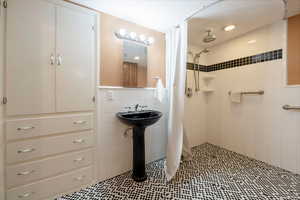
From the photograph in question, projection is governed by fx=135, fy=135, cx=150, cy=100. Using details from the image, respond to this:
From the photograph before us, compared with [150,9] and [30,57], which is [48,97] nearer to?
[30,57]

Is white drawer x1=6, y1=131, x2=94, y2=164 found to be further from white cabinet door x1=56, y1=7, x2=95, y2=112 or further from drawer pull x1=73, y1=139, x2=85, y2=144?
white cabinet door x1=56, y1=7, x2=95, y2=112

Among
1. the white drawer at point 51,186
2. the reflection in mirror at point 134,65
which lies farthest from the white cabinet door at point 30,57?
the reflection in mirror at point 134,65

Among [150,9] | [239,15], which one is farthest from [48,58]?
[239,15]

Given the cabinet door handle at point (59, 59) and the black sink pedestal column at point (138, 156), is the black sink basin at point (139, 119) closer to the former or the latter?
the black sink pedestal column at point (138, 156)

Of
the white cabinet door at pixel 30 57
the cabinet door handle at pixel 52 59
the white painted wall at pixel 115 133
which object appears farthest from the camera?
the white painted wall at pixel 115 133

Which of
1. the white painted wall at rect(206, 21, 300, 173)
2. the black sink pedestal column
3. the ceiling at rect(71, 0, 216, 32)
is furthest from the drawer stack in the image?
the white painted wall at rect(206, 21, 300, 173)

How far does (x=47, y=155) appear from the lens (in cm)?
139

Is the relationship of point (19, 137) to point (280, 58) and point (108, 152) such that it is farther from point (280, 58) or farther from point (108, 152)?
point (280, 58)

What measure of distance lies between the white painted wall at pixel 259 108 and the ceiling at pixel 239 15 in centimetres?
21

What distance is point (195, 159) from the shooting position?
232 cm

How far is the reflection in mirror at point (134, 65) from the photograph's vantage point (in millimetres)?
1938

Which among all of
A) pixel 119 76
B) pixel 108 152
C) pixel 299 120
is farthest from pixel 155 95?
pixel 299 120

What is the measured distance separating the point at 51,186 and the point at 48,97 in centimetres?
93

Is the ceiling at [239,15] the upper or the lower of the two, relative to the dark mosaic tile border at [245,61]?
upper
